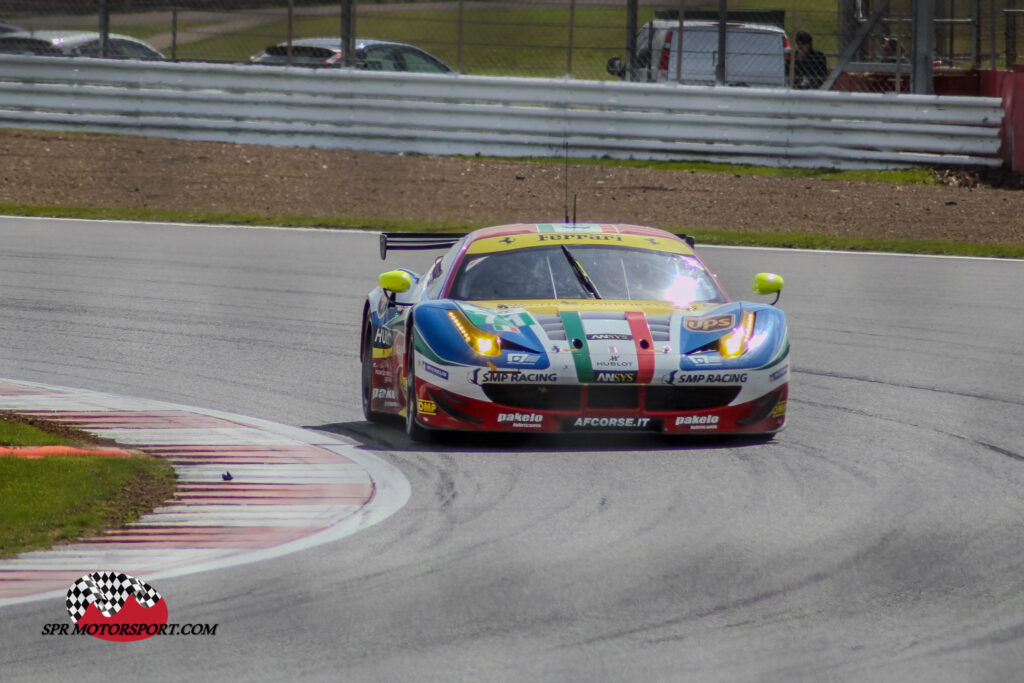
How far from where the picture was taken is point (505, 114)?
21.4 meters

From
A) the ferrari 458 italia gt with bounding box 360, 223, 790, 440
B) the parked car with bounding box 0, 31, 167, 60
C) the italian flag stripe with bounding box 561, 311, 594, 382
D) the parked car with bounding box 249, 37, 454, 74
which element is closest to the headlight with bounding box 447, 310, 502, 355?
the ferrari 458 italia gt with bounding box 360, 223, 790, 440

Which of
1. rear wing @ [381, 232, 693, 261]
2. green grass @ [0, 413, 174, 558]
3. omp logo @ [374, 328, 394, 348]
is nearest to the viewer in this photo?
green grass @ [0, 413, 174, 558]

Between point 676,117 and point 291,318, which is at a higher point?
point 676,117

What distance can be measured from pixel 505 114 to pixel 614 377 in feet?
45.9

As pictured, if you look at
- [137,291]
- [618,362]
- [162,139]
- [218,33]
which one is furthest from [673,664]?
[218,33]

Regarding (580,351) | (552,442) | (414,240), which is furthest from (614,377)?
(414,240)

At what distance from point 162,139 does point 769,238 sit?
900 centimetres

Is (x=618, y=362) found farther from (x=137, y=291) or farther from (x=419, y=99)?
(x=419, y=99)

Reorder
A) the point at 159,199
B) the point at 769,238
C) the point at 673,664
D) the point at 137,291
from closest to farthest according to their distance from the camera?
the point at 673,664 < the point at 137,291 < the point at 769,238 < the point at 159,199

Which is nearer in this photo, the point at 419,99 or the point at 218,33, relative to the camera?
the point at 419,99

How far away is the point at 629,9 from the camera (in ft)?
74.8

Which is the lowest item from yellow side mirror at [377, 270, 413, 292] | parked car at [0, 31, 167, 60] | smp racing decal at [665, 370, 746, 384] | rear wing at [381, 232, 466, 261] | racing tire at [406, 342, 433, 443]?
racing tire at [406, 342, 433, 443]

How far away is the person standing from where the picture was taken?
21.8 meters

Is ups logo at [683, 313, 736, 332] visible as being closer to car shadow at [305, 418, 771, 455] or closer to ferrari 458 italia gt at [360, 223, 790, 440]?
ferrari 458 italia gt at [360, 223, 790, 440]
